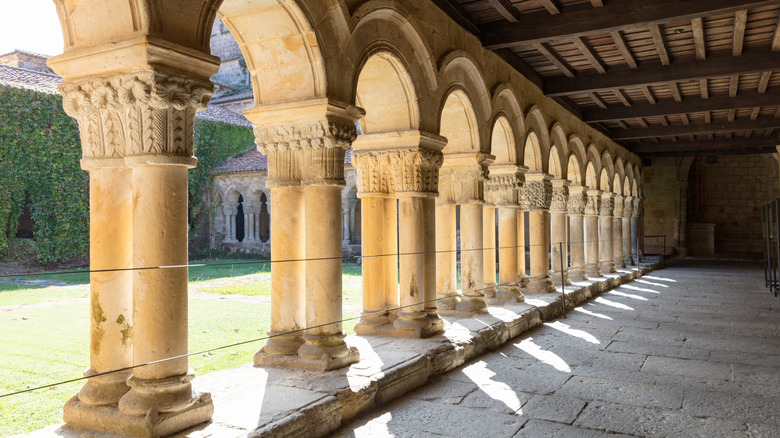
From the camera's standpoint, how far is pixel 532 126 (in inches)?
320

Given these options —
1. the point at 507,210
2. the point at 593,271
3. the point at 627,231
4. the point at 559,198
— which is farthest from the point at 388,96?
the point at 627,231

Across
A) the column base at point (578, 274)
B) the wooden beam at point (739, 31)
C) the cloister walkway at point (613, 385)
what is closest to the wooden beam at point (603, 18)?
the wooden beam at point (739, 31)

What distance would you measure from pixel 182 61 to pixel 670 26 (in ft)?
18.7

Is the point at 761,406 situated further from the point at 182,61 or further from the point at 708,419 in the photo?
the point at 182,61

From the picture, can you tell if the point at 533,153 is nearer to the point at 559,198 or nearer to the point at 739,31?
the point at 559,198

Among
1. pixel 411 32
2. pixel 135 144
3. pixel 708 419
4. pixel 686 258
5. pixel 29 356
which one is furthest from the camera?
pixel 686 258

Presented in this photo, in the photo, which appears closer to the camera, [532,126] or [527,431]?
[527,431]

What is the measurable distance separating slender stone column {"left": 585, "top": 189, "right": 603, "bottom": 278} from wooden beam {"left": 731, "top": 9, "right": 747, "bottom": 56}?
A: 4725 mm

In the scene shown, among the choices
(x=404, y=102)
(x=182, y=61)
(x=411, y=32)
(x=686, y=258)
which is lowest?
(x=686, y=258)

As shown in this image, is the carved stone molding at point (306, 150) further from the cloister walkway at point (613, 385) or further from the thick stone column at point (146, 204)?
the cloister walkway at point (613, 385)

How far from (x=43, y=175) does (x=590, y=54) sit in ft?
45.5

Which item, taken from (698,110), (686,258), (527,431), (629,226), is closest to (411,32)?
(527,431)

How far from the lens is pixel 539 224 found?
8.52m

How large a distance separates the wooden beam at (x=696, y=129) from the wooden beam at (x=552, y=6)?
769 centimetres
